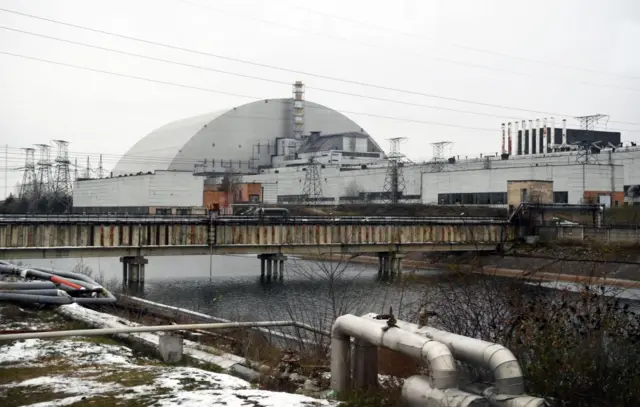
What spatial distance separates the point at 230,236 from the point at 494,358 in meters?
35.5

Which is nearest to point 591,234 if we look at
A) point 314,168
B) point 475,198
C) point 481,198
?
point 481,198

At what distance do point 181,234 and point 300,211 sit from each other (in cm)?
3813

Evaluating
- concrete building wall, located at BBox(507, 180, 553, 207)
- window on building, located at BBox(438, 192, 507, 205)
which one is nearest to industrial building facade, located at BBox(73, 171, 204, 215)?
window on building, located at BBox(438, 192, 507, 205)

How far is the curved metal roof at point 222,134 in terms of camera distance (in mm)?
110125

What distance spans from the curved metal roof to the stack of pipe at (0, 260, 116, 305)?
90.2 meters

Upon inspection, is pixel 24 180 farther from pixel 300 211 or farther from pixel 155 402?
pixel 155 402

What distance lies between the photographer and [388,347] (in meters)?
6.80

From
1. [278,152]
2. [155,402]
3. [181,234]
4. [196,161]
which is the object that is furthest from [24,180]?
[155,402]

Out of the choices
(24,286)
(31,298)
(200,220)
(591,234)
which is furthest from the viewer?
(591,234)

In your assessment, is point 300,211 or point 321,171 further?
point 321,171

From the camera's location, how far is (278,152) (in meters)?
117

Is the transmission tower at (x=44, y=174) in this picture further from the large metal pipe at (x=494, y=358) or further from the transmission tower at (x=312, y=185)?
the large metal pipe at (x=494, y=358)

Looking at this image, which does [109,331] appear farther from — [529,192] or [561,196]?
[561,196]

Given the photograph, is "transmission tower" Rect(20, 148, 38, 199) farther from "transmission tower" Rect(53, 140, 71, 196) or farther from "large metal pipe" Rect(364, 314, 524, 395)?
"large metal pipe" Rect(364, 314, 524, 395)
